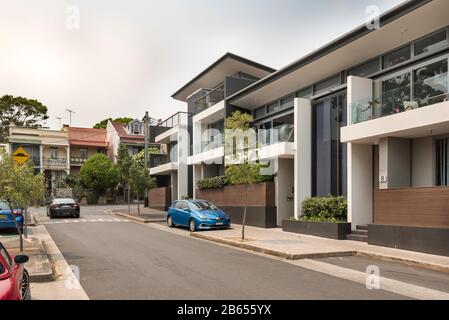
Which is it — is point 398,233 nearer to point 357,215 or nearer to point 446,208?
point 446,208

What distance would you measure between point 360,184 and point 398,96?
147 inches

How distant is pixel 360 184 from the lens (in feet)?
57.1

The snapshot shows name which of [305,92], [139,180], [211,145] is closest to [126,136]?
[139,180]

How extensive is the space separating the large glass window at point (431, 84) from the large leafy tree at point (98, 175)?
137 feet

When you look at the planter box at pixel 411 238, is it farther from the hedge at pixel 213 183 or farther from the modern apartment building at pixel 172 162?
the modern apartment building at pixel 172 162

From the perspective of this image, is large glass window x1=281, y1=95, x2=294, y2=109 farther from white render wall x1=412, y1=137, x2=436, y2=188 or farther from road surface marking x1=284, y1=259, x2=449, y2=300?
road surface marking x1=284, y1=259, x2=449, y2=300

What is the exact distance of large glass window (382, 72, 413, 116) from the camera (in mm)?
15229

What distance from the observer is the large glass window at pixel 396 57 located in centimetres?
1631

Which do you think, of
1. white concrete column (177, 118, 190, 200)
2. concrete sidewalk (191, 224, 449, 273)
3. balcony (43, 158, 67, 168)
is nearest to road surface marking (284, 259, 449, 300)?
concrete sidewalk (191, 224, 449, 273)

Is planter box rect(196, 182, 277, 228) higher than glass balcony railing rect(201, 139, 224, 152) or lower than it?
lower

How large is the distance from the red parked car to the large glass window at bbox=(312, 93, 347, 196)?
14.8 metres

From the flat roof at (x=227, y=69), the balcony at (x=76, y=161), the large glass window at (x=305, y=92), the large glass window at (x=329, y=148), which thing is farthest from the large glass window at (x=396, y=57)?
the balcony at (x=76, y=161)

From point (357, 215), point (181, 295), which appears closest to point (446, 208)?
point (357, 215)
